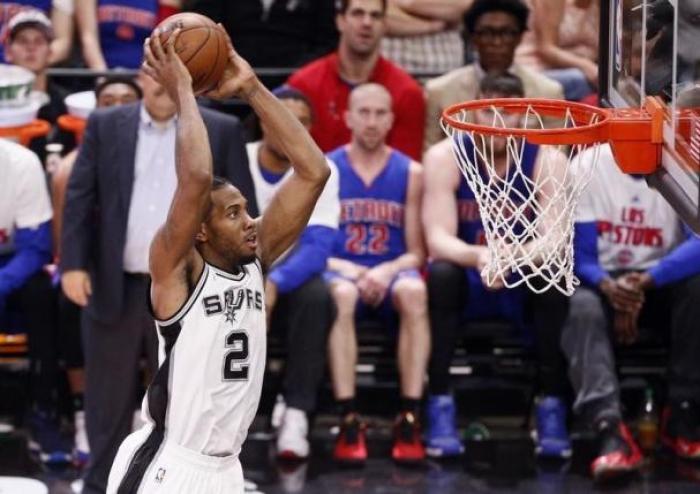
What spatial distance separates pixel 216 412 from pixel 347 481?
84.1 inches

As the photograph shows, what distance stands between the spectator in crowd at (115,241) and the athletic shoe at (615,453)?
200 centimetres

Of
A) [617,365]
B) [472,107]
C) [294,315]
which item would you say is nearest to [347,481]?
[294,315]

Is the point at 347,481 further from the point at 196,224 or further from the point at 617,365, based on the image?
the point at 196,224

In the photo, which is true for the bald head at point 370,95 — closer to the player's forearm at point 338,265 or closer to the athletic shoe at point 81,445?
the player's forearm at point 338,265

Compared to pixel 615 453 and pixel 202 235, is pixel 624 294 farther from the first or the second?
pixel 202 235

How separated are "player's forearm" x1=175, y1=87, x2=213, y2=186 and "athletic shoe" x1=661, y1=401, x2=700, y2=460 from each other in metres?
3.37

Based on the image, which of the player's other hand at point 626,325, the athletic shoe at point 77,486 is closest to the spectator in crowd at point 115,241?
the athletic shoe at point 77,486

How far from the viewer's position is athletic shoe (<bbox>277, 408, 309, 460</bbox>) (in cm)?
765

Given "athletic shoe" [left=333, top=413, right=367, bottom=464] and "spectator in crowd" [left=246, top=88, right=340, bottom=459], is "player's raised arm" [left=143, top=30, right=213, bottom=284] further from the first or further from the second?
"athletic shoe" [left=333, top=413, right=367, bottom=464]

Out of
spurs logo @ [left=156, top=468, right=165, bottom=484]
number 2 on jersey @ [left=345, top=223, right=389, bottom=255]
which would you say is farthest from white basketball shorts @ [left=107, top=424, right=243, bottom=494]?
number 2 on jersey @ [left=345, top=223, right=389, bottom=255]

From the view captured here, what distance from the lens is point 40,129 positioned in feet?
27.0

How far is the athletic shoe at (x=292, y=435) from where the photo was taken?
7.65 m

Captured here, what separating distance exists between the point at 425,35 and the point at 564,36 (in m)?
0.75

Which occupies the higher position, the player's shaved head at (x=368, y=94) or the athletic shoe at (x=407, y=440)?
the player's shaved head at (x=368, y=94)
